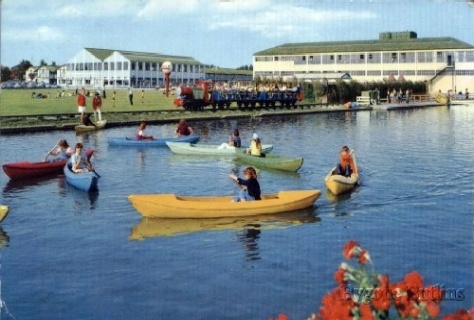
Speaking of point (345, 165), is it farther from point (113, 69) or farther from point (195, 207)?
point (113, 69)


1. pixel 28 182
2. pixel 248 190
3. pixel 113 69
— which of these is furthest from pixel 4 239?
pixel 113 69

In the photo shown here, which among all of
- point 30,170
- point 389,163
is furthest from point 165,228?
point 389,163

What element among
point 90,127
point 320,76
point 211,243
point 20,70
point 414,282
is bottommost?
point 211,243

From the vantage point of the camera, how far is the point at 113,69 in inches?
4791

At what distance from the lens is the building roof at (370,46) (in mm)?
93375

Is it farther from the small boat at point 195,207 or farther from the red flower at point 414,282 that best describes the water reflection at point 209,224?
the red flower at point 414,282

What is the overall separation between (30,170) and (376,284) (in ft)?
67.1

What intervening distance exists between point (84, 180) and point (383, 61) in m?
83.1

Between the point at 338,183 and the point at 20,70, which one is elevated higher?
the point at 20,70

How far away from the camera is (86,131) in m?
39.3

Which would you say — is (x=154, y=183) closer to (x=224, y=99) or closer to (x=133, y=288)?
(x=133, y=288)

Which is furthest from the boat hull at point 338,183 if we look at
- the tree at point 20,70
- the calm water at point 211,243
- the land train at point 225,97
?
the tree at point 20,70

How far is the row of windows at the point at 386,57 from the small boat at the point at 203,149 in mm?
70298

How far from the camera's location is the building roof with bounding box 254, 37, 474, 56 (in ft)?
306
